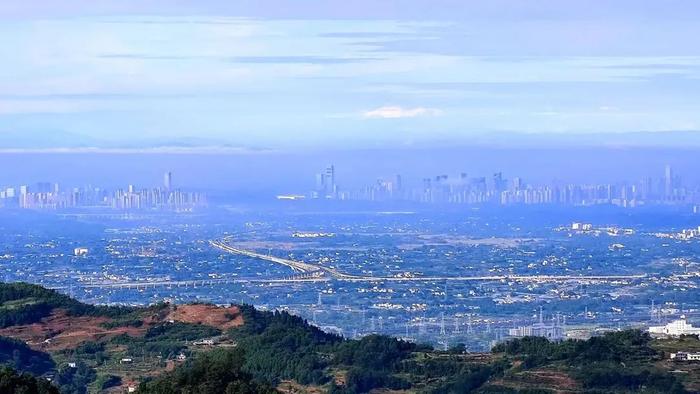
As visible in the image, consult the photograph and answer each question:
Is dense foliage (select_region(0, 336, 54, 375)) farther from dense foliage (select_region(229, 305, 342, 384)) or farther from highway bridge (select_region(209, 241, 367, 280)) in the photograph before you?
highway bridge (select_region(209, 241, 367, 280))

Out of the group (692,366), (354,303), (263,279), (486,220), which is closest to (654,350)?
(692,366)

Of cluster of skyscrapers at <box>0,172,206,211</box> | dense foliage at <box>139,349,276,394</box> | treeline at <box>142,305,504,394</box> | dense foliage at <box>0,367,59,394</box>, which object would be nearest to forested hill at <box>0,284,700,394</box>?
treeline at <box>142,305,504,394</box>

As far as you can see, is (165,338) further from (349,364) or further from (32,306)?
(349,364)

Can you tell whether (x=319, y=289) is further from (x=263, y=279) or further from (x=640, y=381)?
(x=640, y=381)

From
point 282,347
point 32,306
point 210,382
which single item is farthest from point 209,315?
Result: point 210,382

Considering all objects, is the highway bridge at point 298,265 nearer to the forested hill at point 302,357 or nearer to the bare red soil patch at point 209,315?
the bare red soil patch at point 209,315

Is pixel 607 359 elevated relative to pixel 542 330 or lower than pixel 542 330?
elevated
